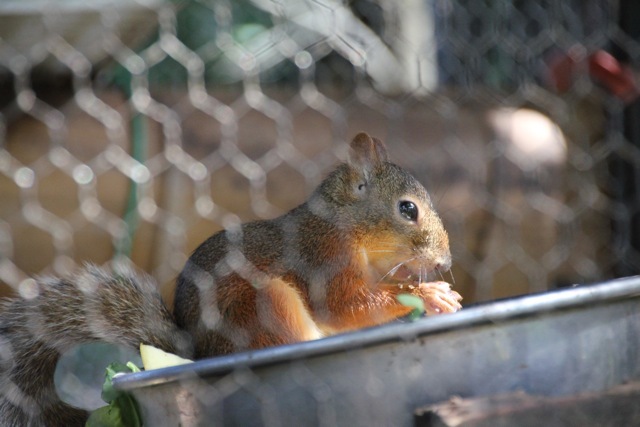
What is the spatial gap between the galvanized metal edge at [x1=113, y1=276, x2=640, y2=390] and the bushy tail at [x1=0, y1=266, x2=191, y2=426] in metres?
0.31

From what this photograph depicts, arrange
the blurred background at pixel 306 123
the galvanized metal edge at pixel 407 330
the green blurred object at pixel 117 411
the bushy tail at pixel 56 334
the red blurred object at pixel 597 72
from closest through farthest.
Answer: the galvanized metal edge at pixel 407 330 < the green blurred object at pixel 117 411 < the bushy tail at pixel 56 334 < the blurred background at pixel 306 123 < the red blurred object at pixel 597 72

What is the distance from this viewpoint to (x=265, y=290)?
3.62 feet

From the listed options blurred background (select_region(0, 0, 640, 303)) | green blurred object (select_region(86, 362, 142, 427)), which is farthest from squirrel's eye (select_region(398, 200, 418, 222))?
green blurred object (select_region(86, 362, 142, 427))

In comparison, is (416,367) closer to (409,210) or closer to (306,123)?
(409,210)

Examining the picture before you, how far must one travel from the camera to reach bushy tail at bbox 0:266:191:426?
1.00m

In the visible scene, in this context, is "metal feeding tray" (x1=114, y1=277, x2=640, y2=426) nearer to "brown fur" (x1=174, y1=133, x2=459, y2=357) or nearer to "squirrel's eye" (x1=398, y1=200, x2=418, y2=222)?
"brown fur" (x1=174, y1=133, x2=459, y2=357)

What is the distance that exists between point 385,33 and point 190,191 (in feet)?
2.78

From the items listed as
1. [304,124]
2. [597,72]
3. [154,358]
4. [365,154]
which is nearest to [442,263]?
[365,154]

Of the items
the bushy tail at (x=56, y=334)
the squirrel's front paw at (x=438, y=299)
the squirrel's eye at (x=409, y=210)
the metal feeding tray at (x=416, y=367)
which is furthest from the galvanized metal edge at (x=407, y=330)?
the squirrel's eye at (x=409, y=210)

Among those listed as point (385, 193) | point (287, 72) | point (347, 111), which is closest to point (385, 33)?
A: point (287, 72)

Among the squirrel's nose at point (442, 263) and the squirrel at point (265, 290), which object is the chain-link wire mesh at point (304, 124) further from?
the squirrel's nose at point (442, 263)

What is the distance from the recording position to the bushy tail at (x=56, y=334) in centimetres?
100

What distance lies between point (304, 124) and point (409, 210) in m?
0.57

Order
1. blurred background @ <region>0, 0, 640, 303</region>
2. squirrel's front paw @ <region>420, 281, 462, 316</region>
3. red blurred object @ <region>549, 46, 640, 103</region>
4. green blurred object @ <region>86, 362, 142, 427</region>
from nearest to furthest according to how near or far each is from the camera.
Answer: green blurred object @ <region>86, 362, 142, 427</region>
squirrel's front paw @ <region>420, 281, 462, 316</region>
blurred background @ <region>0, 0, 640, 303</region>
red blurred object @ <region>549, 46, 640, 103</region>
